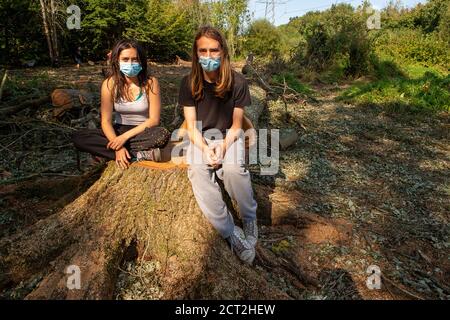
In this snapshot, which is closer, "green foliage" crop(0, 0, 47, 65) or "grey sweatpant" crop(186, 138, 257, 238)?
"grey sweatpant" crop(186, 138, 257, 238)

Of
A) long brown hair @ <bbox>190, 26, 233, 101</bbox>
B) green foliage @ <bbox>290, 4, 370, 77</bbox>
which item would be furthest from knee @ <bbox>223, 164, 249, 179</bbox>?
green foliage @ <bbox>290, 4, 370, 77</bbox>

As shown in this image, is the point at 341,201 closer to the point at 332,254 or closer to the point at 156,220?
the point at 332,254

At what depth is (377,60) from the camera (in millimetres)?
11914

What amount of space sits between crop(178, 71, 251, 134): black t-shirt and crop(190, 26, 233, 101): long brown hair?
0.04 metres

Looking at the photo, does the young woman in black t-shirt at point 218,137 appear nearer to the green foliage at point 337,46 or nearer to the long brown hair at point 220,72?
the long brown hair at point 220,72

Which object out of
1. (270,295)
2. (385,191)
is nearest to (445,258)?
(385,191)

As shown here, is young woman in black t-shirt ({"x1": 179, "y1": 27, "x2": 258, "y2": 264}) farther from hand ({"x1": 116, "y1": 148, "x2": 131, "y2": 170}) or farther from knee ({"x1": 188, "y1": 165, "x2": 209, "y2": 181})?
hand ({"x1": 116, "y1": 148, "x2": 131, "y2": 170})

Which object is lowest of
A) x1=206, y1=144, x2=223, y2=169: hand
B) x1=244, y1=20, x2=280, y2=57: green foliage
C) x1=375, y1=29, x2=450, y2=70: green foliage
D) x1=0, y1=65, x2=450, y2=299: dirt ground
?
x1=0, y1=65, x2=450, y2=299: dirt ground

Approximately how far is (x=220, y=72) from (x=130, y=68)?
2.30ft

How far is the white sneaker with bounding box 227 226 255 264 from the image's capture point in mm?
2238

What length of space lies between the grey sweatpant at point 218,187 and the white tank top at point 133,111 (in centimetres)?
62

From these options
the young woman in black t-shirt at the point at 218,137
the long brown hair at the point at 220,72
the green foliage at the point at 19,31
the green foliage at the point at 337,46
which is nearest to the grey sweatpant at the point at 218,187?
the young woman in black t-shirt at the point at 218,137

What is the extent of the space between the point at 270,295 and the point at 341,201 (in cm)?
195

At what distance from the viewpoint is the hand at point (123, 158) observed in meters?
2.22
